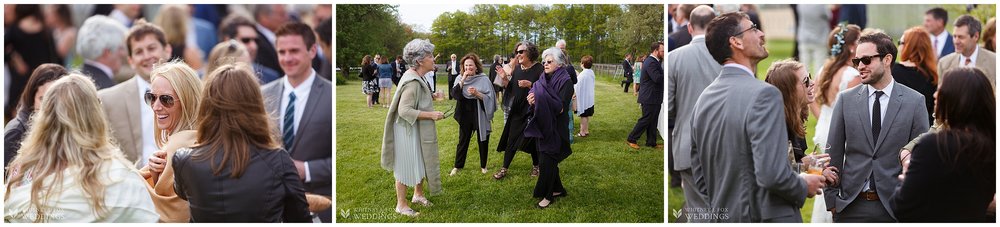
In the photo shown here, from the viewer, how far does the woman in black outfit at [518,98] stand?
5730 mm

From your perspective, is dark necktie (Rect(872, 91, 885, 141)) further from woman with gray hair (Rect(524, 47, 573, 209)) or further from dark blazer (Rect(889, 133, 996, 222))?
woman with gray hair (Rect(524, 47, 573, 209))

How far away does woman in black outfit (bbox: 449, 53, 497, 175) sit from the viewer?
5.78 meters

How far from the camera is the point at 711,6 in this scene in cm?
566

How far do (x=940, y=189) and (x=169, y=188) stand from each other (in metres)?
5.03

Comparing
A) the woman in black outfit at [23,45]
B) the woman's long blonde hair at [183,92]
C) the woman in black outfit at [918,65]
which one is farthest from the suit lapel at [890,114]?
the woman in black outfit at [23,45]

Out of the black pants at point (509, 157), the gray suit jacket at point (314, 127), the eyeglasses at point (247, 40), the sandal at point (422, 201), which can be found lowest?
the sandal at point (422, 201)

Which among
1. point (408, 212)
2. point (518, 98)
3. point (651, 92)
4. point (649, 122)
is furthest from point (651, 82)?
point (408, 212)

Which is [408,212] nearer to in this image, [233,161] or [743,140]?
[233,161]

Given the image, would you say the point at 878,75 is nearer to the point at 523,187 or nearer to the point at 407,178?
the point at 523,187

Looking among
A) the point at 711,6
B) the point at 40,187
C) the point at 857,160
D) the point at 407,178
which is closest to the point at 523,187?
the point at 407,178

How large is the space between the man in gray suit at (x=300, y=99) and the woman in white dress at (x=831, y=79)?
3.64 m

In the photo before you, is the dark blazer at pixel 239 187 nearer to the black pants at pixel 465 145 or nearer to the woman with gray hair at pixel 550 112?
the black pants at pixel 465 145

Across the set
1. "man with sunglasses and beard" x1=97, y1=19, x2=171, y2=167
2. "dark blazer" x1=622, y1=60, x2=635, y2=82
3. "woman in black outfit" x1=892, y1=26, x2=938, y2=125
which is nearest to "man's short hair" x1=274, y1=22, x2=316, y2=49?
"man with sunglasses and beard" x1=97, y1=19, x2=171, y2=167

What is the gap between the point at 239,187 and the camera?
4691 millimetres
